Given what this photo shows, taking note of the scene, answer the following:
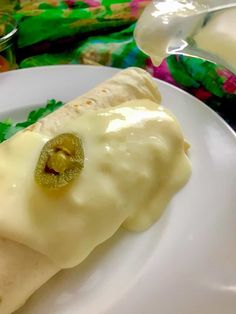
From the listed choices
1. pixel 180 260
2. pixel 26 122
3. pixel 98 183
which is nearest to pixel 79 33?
pixel 26 122

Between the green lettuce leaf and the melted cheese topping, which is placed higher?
the melted cheese topping

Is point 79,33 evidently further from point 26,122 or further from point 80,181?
point 80,181

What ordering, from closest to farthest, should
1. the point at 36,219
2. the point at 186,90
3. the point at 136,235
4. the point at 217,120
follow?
the point at 36,219 → the point at 136,235 → the point at 217,120 → the point at 186,90

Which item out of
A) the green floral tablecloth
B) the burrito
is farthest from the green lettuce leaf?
the green floral tablecloth

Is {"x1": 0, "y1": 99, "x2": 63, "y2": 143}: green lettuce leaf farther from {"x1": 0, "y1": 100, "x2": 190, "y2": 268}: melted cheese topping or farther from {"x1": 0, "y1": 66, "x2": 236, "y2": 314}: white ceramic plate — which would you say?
{"x1": 0, "y1": 66, "x2": 236, "y2": 314}: white ceramic plate

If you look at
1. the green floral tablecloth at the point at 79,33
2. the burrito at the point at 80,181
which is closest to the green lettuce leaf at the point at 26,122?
the burrito at the point at 80,181

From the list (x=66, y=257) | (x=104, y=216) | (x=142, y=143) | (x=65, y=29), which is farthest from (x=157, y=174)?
(x=65, y=29)

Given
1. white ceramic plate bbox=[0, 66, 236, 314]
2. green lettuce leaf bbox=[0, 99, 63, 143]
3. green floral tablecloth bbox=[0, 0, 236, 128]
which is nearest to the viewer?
white ceramic plate bbox=[0, 66, 236, 314]

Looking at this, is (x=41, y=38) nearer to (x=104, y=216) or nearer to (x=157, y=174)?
(x=157, y=174)
